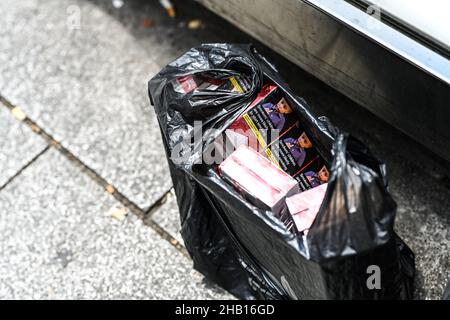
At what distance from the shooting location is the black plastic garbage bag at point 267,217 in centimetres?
140

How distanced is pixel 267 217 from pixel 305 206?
0.11 m

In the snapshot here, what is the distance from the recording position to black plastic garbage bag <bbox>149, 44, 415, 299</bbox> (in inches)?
55.0

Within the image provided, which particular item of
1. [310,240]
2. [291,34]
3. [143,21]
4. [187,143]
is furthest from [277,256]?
[143,21]

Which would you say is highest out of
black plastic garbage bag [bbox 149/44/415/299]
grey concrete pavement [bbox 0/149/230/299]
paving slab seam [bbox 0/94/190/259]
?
black plastic garbage bag [bbox 149/44/415/299]

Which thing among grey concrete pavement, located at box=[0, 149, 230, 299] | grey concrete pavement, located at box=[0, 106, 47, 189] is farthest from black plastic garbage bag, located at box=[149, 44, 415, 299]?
grey concrete pavement, located at box=[0, 106, 47, 189]

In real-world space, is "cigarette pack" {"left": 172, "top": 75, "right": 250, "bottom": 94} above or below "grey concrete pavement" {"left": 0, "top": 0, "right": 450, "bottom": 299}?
above

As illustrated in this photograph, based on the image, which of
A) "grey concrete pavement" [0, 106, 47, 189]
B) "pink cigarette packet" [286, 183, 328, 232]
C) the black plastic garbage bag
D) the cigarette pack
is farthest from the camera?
"grey concrete pavement" [0, 106, 47, 189]

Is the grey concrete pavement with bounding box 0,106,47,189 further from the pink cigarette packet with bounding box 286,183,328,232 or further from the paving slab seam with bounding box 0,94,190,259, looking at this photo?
the pink cigarette packet with bounding box 286,183,328,232

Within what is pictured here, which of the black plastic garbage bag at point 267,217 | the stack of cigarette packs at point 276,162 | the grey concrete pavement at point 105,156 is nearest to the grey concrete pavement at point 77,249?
the grey concrete pavement at point 105,156

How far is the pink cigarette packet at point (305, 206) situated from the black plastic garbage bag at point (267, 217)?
54 mm

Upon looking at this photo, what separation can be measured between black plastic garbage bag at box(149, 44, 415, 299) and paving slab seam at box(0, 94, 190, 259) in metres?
0.18

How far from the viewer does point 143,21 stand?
2.74 meters

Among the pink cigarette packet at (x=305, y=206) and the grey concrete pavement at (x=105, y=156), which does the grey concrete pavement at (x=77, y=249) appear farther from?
the pink cigarette packet at (x=305, y=206)

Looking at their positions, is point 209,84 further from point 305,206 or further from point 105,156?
point 105,156
